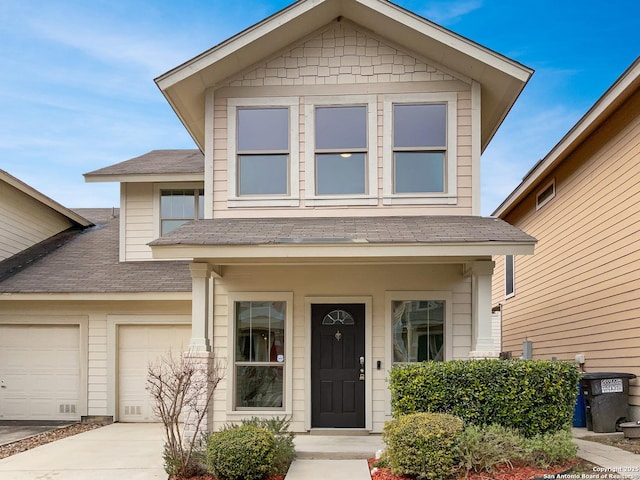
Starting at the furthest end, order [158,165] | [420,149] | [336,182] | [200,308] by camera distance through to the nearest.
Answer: [158,165], [336,182], [420,149], [200,308]

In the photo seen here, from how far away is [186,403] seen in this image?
6.92 m

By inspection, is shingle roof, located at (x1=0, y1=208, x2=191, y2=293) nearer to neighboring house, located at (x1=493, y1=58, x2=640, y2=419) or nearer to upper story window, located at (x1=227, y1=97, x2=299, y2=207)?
upper story window, located at (x1=227, y1=97, x2=299, y2=207)

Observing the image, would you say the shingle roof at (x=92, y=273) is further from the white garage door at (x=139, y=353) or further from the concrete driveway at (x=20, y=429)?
the concrete driveway at (x=20, y=429)

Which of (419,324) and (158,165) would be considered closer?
(419,324)

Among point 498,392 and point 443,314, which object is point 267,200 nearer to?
point 443,314

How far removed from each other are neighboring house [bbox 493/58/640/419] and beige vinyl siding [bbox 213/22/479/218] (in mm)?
2644

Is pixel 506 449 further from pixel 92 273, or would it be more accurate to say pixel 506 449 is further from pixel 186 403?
pixel 92 273

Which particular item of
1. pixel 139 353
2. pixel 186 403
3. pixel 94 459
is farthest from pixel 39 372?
pixel 186 403

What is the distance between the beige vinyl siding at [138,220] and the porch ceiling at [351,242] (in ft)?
13.6

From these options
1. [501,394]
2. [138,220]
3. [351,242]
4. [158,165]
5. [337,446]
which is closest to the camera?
[501,394]

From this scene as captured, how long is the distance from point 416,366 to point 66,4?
57.7ft

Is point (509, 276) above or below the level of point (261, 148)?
below

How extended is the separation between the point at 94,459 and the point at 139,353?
3.63 metres

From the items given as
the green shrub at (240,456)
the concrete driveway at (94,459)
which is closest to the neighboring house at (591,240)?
the green shrub at (240,456)
